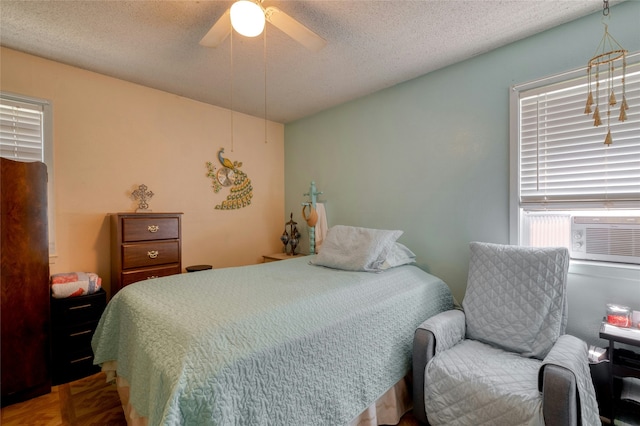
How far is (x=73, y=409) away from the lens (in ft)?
6.06

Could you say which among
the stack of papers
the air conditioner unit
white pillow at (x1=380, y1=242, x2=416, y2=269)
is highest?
the air conditioner unit

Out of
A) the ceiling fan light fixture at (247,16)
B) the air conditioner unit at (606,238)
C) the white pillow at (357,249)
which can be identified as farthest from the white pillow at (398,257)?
the ceiling fan light fixture at (247,16)

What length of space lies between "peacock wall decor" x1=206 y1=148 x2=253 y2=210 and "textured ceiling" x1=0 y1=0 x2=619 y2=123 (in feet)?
2.92

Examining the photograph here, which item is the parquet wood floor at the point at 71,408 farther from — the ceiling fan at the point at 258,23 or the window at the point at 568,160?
the window at the point at 568,160

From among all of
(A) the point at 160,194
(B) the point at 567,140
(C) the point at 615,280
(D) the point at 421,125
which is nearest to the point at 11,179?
(A) the point at 160,194

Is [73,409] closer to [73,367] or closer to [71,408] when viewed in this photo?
[71,408]

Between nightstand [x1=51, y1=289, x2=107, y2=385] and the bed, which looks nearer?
the bed

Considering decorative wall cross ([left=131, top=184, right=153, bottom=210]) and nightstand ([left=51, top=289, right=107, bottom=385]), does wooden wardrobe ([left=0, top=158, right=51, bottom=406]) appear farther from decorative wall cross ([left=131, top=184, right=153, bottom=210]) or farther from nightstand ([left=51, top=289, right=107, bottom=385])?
decorative wall cross ([left=131, top=184, right=153, bottom=210])

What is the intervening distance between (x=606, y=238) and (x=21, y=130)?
4.28 meters

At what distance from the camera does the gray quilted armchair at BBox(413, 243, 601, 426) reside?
1228 millimetres

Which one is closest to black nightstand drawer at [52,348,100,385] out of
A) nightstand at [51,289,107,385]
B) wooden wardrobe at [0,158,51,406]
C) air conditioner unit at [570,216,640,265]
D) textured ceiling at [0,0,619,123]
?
nightstand at [51,289,107,385]

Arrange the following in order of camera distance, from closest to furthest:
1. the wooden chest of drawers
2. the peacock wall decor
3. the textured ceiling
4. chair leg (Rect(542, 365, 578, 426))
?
chair leg (Rect(542, 365, 578, 426)), the textured ceiling, the wooden chest of drawers, the peacock wall decor

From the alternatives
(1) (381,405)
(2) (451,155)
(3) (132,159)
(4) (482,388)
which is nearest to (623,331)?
(4) (482,388)

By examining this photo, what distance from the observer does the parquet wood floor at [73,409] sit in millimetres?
1727
